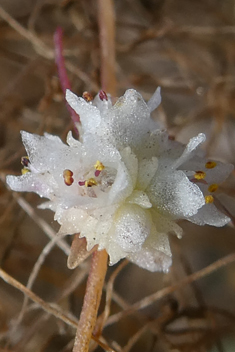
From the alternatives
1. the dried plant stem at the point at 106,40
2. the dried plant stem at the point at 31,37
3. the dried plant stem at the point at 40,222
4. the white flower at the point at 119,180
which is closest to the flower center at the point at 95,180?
the white flower at the point at 119,180

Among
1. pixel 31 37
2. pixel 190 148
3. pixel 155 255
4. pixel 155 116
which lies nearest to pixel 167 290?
pixel 155 255

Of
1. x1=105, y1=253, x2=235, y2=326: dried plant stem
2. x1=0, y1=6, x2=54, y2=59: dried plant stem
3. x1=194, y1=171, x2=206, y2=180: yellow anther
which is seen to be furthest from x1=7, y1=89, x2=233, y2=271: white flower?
x1=0, y1=6, x2=54, y2=59: dried plant stem

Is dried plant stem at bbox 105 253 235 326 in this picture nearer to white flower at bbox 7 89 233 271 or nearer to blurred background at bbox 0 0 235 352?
blurred background at bbox 0 0 235 352

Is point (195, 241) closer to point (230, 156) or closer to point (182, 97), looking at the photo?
point (230, 156)

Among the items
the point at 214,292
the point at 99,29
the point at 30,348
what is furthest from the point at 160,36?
the point at 30,348

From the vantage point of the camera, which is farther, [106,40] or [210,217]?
[106,40]

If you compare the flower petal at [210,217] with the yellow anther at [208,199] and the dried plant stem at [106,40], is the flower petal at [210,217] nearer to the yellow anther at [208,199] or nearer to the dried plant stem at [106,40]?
the yellow anther at [208,199]

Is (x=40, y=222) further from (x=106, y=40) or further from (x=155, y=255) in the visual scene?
(x=106, y=40)
